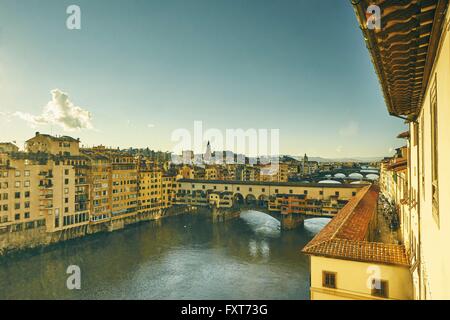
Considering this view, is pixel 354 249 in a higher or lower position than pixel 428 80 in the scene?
lower

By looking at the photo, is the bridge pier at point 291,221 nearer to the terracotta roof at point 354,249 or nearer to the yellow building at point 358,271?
the terracotta roof at point 354,249

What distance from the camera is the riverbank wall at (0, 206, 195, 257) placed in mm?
31938

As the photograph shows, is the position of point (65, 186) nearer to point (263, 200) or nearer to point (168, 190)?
point (168, 190)

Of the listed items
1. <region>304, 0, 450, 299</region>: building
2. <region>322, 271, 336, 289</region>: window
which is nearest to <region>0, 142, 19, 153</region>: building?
<region>322, 271, 336, 289</region>: window

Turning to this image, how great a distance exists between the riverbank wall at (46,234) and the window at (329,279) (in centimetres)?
3316

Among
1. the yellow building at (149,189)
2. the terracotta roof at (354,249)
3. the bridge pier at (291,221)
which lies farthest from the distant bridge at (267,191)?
the terracotta roof at (354,249)

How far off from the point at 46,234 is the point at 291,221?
3176cm

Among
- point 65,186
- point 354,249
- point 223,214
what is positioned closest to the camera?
point 354,249

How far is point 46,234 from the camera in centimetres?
3494

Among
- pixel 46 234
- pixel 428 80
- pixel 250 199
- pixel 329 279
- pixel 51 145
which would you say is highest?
pixel 51 145

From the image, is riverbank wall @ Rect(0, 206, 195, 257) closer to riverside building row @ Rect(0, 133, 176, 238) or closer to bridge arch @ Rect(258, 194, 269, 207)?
riverside building row @ Rect(0, 133, 176, 238)

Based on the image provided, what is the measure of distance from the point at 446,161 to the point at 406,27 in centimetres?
126

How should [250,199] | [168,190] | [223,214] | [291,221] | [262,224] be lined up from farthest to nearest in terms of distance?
[168,190], [250,199], [223,214], [262,224], [291,221]

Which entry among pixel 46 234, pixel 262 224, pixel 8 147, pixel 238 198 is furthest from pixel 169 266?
pixel 8 147
